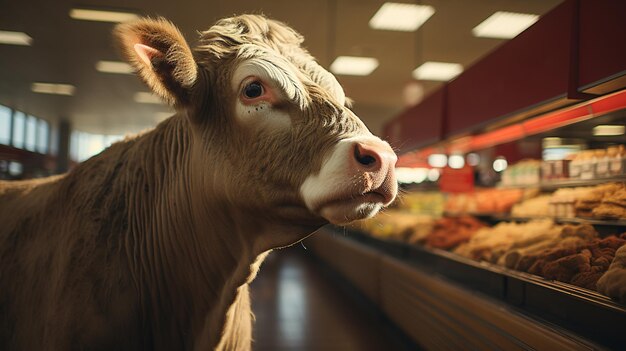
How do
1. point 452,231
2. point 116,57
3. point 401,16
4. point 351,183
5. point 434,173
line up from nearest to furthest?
point 351,183, point 116,57, point 452,231, point 401,16, point 434,173

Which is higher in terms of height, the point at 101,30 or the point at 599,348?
the point at 101,30

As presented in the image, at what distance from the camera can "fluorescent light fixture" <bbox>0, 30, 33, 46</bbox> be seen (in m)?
3.42


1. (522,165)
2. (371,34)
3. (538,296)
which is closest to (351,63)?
(371,34)

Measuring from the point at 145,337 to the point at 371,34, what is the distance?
5590mm

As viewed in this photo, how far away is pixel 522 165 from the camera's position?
3812 mm

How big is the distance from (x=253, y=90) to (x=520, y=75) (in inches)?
88.4

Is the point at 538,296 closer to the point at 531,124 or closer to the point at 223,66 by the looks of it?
the point at 531,124

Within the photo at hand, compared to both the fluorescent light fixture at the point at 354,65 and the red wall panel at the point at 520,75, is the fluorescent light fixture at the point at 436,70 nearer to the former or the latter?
the fluorescent light fixture at the point at 354,65

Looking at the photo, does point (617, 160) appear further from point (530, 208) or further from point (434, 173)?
point (434, 173)

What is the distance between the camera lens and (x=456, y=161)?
16.1 ft

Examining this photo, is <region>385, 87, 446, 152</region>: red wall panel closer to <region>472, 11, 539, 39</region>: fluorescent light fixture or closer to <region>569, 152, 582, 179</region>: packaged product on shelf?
<region>569, 152, 582, 179</region>: packaged product on shelf

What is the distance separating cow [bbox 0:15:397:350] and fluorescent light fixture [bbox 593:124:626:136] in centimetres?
173

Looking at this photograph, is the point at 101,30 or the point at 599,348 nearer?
the point at 599,348

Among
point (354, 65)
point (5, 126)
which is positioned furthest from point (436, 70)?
point (5, 126)
